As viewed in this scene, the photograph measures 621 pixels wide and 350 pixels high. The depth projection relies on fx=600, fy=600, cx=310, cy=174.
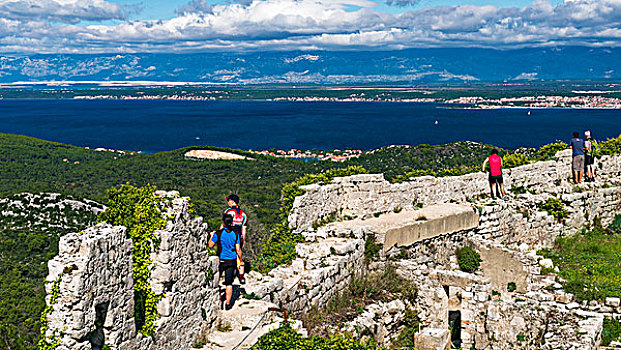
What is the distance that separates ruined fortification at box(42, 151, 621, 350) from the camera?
7.45 metres

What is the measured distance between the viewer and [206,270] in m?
9.52

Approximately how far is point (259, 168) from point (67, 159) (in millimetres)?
27170

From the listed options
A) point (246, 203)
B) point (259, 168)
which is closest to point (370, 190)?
point (246, 203)

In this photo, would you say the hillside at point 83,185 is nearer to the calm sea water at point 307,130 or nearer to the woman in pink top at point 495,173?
the woman in pink top at point 495,173

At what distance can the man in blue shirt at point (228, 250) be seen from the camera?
33.1ft

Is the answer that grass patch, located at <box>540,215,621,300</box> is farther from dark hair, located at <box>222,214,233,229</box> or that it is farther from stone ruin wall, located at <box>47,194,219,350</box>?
stone ruin wall, located at <box>47,194,219,350</box>

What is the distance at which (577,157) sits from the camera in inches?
783

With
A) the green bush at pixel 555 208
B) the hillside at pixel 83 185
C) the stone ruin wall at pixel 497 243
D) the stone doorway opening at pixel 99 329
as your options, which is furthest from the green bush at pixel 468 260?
the hillside at pixel 83 185

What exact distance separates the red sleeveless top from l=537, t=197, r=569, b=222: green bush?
1716 mm

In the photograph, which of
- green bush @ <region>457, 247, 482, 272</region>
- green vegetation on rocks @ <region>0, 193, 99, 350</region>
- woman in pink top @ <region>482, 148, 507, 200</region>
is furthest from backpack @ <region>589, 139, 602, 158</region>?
green vegetation on rocks @ <region>0, 193, 99, 350</region>

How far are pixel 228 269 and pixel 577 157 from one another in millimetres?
14296

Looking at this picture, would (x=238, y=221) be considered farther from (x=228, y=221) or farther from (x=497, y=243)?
(x=497, y=243)

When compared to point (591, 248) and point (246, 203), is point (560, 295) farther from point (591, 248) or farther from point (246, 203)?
point (246, 203)

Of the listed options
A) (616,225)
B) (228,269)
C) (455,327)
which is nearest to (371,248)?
(455,327)
